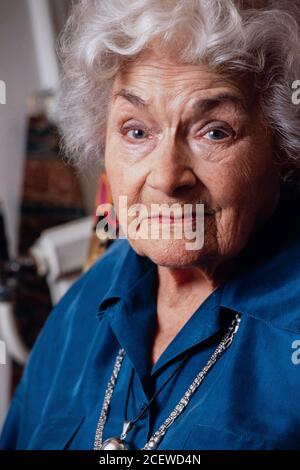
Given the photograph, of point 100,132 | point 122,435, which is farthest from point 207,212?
point 122,435

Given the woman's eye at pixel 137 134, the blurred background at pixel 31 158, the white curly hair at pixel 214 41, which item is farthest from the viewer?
the blurred background at pixel 31 158

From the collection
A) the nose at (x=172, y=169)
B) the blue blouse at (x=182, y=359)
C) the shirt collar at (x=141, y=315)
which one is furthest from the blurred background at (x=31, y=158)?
the nose at (x=172, y=169)

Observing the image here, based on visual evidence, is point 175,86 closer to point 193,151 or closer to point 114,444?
point 193,151

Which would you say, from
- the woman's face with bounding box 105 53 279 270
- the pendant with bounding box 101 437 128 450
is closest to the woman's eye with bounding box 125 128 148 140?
the woman's face with bounding box 105 53 279 270

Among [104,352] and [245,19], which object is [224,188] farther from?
[104,352]

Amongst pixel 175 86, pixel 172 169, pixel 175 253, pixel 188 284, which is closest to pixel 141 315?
pixel 188 284

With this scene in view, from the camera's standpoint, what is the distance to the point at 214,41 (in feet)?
2.79

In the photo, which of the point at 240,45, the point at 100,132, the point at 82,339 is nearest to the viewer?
the point at 240,45

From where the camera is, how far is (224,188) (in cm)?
93

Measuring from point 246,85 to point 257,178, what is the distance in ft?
0.47

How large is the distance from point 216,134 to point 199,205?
11cm

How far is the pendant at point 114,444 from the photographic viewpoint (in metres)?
1.01

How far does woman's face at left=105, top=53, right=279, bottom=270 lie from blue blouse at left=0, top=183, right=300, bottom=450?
8 centimetres

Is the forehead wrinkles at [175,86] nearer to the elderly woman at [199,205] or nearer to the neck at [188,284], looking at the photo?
the elderly woman at [199,205]
